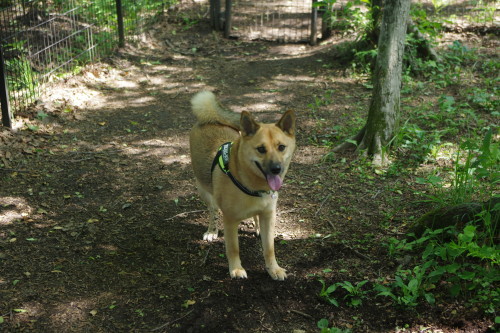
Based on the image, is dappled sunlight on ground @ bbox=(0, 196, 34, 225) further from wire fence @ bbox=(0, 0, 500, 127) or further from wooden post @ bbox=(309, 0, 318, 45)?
wooden post @ bbox=(309, 0, 318, 45)

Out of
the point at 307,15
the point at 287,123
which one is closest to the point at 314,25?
the point at 307,15

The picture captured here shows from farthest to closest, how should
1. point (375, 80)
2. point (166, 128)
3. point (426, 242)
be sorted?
point (166, 128) < point (375, 80) < point (426, 242)

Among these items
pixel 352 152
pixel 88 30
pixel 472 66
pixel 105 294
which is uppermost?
pixel 88 30

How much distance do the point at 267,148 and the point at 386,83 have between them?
9.11ft

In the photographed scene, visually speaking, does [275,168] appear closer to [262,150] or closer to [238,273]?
[262,150]

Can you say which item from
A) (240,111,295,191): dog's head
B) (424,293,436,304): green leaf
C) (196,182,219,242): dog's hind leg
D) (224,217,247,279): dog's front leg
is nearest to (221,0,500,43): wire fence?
(196,182,219,242): dog's hind leg

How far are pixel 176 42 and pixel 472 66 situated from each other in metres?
6.26

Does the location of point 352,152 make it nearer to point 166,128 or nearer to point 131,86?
point 166,128

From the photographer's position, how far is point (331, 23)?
10.2 m

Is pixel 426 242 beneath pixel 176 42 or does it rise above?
beneath

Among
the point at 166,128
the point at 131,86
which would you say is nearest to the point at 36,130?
the point at 166,128

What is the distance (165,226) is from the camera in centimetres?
480

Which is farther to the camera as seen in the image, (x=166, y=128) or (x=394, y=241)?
(x=166, y=128)

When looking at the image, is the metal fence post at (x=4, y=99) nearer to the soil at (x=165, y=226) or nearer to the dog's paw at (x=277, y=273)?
the soil at (x=165, y=226)
